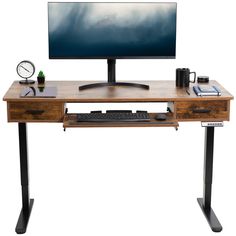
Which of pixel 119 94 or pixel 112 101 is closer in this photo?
pixel 112 101

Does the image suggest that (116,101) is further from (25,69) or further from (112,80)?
(25,69)

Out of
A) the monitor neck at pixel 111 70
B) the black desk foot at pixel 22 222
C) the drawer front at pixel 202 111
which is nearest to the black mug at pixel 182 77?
the drawer front at pixel 202 111

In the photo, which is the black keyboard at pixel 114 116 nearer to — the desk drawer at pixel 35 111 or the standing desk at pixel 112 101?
the standing desk at pixel 112 101

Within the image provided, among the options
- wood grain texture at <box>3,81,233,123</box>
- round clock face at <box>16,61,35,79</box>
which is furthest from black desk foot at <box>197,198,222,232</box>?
round clock face at <box>16,61,35,79</box>

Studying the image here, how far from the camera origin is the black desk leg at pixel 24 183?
19.4ft

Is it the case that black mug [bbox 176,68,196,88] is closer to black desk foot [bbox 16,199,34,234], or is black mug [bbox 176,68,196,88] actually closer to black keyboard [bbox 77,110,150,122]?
black keyboard [bbox 77,110,150,122]

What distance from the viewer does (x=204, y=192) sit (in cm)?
627

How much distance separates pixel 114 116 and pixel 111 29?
31.6 inches

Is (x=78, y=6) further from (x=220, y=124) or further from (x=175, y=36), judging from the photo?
(x=220, y=124)

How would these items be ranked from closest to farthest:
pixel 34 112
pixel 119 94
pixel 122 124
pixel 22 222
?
pixel 122 124 < pixel 34 112 < pixel 119 94 < pixel 22 222

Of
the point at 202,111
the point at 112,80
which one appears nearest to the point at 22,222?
the point at 112,80

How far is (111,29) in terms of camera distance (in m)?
6.06

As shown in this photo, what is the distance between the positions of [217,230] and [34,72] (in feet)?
6.67

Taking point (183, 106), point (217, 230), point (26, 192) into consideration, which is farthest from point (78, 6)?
point (217, 230)
